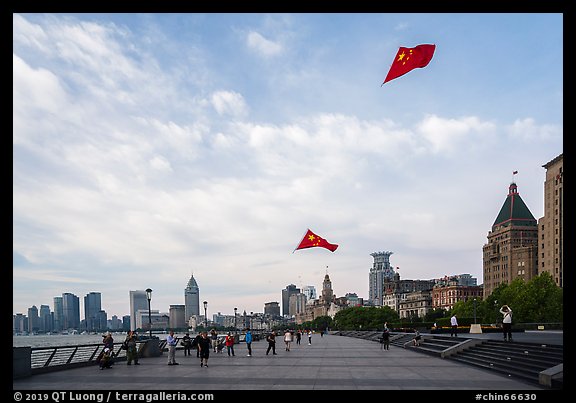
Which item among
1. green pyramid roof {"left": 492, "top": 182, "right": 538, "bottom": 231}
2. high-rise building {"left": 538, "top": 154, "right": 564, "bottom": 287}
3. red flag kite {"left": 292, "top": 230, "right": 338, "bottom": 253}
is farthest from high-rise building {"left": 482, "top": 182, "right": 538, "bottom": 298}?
red flag kite {"left": 292, "top": 230, "right": 338, "bottom": 253}

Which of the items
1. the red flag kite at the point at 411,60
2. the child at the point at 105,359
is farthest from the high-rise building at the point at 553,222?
the child at the point at 105,359

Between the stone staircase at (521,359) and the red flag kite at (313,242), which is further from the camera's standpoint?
the red flag kite at (313,242)

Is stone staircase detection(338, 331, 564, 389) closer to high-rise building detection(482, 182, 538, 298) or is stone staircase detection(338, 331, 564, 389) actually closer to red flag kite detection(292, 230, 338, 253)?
red flag kite detection(292, 230, 338, 253)

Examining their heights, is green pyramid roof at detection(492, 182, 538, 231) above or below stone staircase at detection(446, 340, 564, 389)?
above

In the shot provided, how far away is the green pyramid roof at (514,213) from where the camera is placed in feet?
583

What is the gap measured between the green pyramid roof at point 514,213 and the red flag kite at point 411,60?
564 feet

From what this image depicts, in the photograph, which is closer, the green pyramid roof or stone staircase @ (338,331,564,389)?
stone staircase @ (338,331,564,389)

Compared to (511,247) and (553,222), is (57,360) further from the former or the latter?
(511,247)

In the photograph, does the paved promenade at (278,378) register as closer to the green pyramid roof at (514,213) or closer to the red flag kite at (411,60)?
the red flag kite at (411,60)

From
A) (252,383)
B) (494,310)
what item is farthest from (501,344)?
(494,310)

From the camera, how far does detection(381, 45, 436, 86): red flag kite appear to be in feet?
54.9
